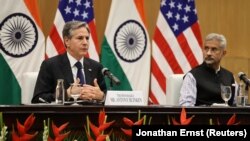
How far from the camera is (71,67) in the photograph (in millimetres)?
4262

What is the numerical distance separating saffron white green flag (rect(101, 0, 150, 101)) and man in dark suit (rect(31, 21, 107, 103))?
4.89 feet

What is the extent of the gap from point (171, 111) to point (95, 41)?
287 centimetres

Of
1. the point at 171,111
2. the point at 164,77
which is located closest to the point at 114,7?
the point at 164,77

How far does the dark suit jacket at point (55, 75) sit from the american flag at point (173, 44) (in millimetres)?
1758

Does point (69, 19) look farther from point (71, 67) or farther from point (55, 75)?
point (55, 75)

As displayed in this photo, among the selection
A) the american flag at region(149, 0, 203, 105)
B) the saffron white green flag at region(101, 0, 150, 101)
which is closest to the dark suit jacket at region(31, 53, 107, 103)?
the saffron white green flag at region(101, 0, 150, 101)

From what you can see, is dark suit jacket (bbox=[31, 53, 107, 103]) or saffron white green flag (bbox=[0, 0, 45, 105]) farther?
saffron white green flag (bbox=[0, 0, 45, 105])

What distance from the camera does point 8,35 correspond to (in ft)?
17.5

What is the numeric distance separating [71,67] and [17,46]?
1345 millimetres

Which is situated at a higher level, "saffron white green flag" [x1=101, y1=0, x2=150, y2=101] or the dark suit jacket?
"saffron white green flag" [x1=101, y1=0, x2=150, y2=101]

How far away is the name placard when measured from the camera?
11.0 ft

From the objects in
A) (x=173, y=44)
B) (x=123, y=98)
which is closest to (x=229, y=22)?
(x=173, y=44)

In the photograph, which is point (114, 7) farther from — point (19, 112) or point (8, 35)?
point (19, 112)

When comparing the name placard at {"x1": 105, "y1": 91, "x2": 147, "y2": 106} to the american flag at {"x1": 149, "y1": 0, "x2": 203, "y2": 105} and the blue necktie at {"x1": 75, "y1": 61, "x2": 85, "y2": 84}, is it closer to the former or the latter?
the blue necktie at {"x1": 75, "y1": 61, "x2": 85, "y2": 84}
